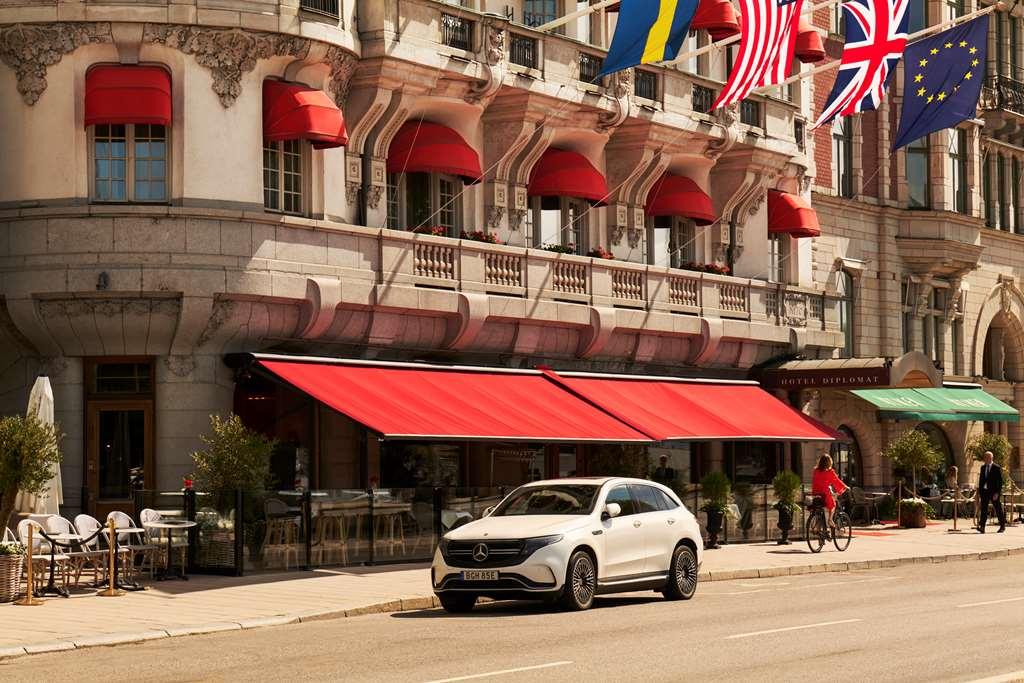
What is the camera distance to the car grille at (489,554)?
21.5m

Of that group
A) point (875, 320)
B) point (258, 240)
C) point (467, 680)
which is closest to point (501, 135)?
point (258, 240)

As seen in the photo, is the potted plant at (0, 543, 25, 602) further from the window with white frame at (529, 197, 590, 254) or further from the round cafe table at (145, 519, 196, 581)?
the window with white frame at (529, 197, 590, 254)

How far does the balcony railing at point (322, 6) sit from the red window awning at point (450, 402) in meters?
6.03

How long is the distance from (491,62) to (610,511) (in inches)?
547

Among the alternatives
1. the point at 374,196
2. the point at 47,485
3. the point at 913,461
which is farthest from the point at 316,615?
the point at 913,461

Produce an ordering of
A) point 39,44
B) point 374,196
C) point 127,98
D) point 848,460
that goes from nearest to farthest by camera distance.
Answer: point 127,98 < point 39,44 < point 374,196 < point 848,460

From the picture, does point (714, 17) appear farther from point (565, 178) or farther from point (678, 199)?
point (678, 199)

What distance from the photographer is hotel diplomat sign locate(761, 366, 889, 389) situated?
4300cm

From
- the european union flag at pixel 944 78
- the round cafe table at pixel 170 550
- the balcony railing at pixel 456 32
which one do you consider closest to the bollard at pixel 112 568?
the round cafe table at pixel 170 550

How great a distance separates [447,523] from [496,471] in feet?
18.8

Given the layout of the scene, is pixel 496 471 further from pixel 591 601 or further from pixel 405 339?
pixel 591 601

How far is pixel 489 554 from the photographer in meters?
21.6

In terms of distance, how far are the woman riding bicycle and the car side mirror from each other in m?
12.1

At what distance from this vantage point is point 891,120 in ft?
171
